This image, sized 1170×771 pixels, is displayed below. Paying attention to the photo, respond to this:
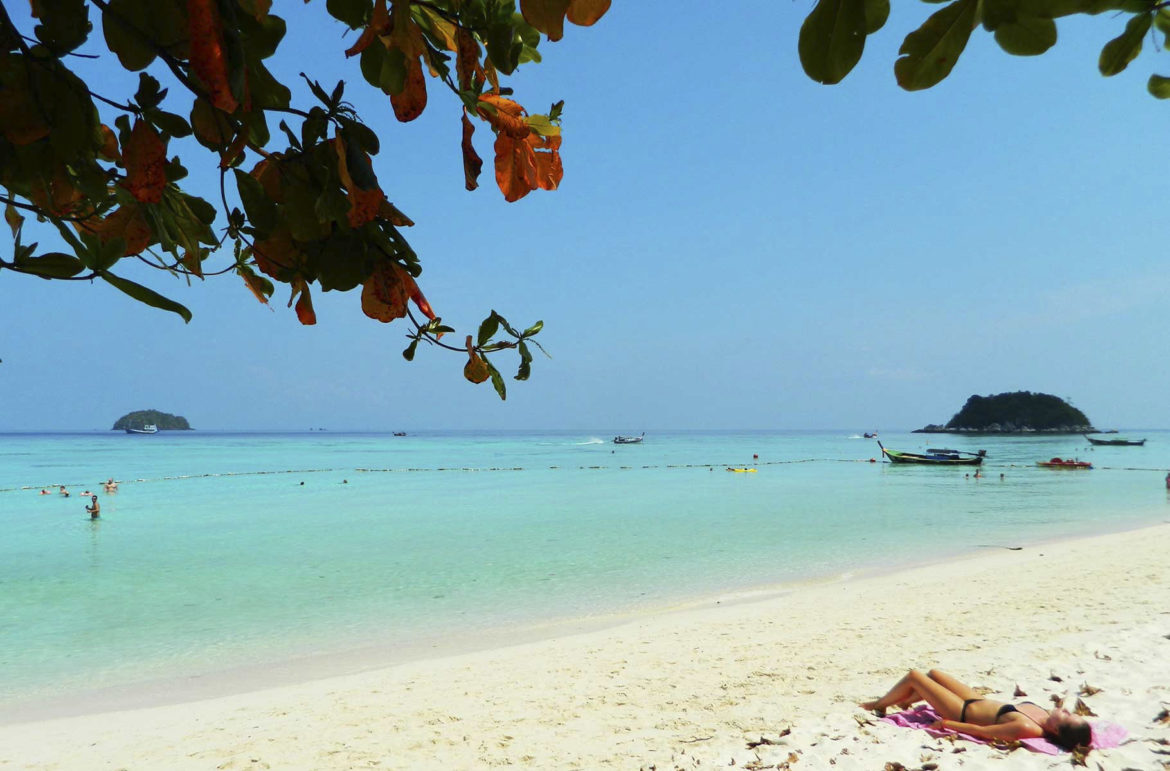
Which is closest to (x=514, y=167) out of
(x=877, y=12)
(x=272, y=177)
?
(x=272, y=177)

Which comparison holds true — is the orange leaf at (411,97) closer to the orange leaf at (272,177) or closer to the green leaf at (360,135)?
the green leaf at (360,135)

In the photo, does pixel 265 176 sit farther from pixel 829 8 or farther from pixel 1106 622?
pixel 1106 622

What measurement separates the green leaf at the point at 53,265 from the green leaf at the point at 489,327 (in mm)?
532

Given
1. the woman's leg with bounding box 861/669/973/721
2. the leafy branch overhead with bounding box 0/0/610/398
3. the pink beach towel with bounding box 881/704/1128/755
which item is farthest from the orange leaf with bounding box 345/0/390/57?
the woman's leg with bounding box 861/669/973/721

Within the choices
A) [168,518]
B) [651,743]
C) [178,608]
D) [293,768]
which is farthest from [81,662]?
[168,518]

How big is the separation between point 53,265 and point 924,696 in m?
5.48

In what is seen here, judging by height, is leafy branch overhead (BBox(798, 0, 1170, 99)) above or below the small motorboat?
above

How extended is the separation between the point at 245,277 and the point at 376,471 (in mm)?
48971

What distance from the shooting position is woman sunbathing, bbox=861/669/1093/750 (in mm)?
4109

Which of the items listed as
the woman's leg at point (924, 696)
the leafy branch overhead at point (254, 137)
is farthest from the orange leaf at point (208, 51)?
the woman's leg at point (924, 696)

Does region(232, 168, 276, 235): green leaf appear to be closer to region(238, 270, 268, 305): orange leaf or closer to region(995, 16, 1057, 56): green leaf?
region(238, 270, 268, 305): orange leaf

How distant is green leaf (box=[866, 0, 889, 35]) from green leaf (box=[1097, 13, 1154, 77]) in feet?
0.93

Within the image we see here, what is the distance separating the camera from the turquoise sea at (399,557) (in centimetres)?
934

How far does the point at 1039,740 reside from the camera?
13.6ft
